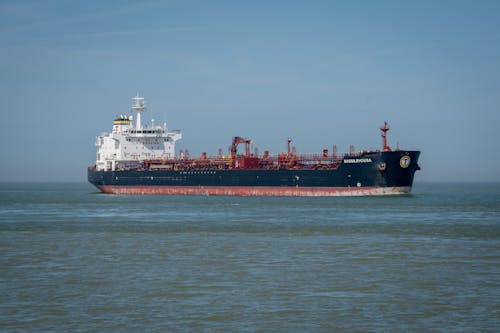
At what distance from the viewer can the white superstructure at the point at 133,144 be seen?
84.7m

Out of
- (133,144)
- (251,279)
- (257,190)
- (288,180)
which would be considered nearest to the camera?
(251,279)

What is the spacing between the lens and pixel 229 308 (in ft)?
47.9

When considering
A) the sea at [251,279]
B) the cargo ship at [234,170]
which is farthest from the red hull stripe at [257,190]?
the sea at [251,279]

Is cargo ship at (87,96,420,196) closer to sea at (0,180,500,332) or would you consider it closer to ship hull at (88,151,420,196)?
ship hull at (88,151,420,196)

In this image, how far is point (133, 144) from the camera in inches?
3383

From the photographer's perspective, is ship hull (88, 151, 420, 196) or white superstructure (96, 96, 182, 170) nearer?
ship hull (88, 151, 420, 196)

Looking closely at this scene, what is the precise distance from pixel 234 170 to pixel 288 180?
21.7 feet

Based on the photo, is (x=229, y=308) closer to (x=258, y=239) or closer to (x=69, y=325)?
(x=69, y=325)

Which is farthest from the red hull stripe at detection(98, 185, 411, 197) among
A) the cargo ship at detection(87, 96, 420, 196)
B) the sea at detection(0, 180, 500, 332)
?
the sea at detection(0, 180, 500, 332)

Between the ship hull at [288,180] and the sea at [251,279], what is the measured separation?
26.4 metres

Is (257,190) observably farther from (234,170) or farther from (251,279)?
(251,279)

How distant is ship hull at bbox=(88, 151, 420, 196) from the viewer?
60.0 m

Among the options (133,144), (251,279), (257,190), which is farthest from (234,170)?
(251,279)

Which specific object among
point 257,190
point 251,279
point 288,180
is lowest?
point 251,279
